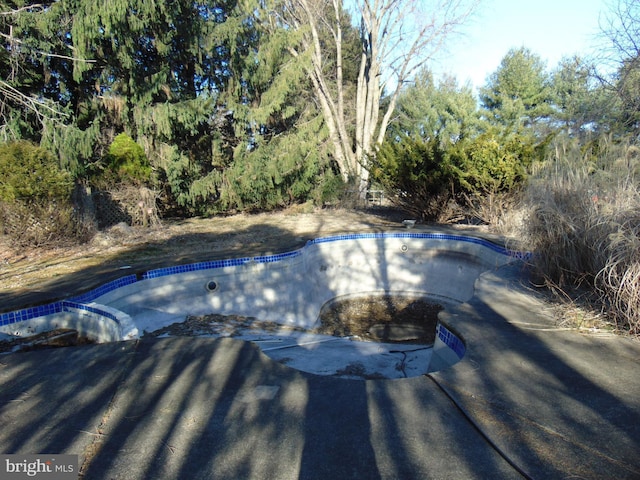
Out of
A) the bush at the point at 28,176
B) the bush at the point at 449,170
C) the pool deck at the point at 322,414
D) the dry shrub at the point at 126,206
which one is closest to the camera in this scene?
the pool deck at the point at 322,414

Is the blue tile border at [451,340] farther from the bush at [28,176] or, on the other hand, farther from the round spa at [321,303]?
the bush at [28,176]

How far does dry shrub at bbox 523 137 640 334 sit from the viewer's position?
3359mm

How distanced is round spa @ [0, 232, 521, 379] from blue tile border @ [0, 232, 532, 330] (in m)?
0.01

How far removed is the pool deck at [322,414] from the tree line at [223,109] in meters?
5.66

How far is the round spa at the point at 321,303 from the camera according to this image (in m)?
4.14

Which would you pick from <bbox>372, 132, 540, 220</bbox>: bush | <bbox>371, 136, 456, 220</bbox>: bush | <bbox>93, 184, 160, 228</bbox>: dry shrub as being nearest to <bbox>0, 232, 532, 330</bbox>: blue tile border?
<bbox>372, 132, 540, 220</bbox>: bush

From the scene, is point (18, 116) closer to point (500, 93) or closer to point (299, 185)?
point (299, 185)

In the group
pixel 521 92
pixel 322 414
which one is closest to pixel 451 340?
pixel 322 414

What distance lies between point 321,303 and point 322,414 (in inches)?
245

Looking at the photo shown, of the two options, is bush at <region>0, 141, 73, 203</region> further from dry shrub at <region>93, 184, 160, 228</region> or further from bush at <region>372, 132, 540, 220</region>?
bush at <region>372, 132, 540, 220</region>

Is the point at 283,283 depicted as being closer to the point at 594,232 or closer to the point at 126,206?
the point at 594,232

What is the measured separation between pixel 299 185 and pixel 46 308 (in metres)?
11.0

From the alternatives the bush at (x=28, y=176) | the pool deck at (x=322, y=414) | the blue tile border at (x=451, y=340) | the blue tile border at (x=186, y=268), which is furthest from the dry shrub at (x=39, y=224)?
the blue tile border at (x=451, y=340)

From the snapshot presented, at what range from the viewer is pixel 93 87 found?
11828mm
